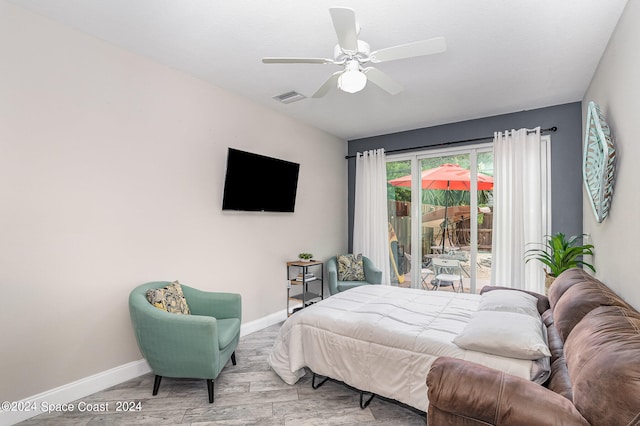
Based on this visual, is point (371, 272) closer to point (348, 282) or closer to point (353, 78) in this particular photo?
point (348, 282)

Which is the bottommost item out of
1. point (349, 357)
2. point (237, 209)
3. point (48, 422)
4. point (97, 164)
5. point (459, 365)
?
point (48, 422)

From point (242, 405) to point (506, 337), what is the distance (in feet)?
6.07

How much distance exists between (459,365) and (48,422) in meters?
2.64

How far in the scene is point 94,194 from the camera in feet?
8.34

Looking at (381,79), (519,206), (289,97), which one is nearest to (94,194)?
(289,97)

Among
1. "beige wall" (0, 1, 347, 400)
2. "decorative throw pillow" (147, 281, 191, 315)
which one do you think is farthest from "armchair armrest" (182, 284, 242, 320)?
"beige wall" (0, 1, 347, 400)

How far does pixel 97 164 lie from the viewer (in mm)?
2568

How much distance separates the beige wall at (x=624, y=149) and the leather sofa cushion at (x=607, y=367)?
2.29 ft

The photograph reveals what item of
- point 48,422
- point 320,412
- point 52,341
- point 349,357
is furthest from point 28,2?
point 320,412

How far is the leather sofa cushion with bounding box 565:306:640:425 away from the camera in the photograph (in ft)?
3.42

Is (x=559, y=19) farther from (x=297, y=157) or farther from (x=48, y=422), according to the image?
(x=48, y=422)

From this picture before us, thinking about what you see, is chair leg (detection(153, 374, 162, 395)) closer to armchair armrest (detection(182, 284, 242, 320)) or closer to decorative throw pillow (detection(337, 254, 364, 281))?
armchair armrest (detection(182, 284, 242, 320))

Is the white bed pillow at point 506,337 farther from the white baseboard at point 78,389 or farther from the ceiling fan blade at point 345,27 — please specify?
the white baseboard at point 78,389

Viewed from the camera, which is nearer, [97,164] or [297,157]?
[97,164]
